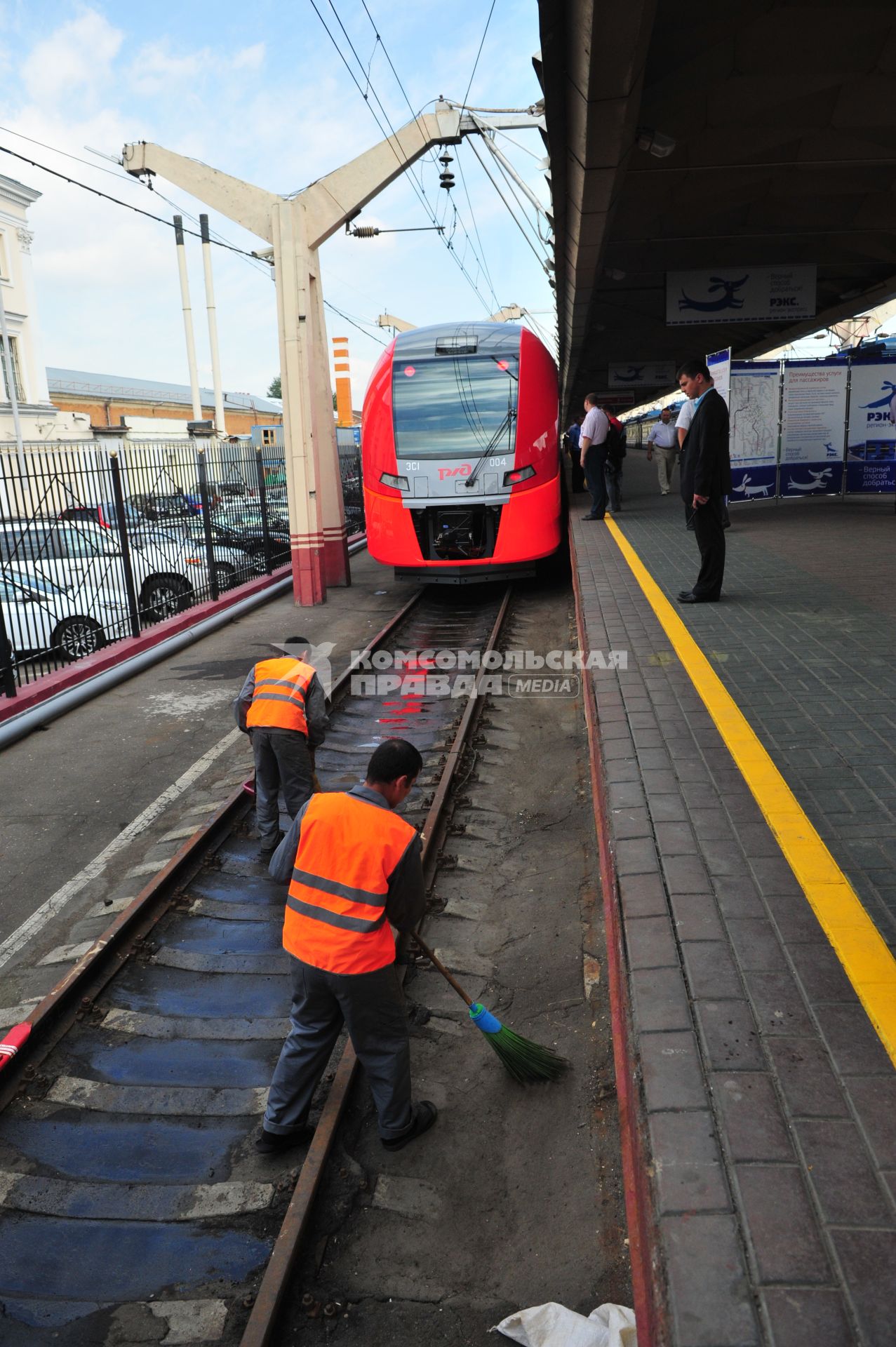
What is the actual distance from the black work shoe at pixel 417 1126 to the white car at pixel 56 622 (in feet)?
25.4

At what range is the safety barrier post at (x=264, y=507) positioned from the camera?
16188 millimetres

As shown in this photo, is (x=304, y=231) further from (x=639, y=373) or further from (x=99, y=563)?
(x=639, y=373)

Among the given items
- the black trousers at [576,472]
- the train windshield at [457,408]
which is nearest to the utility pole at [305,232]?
the train windshield at [457,408]

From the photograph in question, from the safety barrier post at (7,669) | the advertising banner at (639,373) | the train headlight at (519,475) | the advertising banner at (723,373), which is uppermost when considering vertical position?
the advertising banner at (639,373)

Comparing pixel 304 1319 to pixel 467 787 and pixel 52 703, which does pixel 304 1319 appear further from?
pixel 52 703

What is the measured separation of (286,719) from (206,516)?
359 inches

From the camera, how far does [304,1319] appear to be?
9.39ft

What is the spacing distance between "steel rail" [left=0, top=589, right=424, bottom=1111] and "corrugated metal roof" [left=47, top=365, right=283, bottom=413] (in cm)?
4911

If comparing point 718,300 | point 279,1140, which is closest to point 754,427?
point 718,300

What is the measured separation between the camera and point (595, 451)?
14.2 m

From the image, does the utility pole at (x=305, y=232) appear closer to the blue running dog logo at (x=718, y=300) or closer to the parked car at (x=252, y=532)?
the parked car at (x=252, y=532)

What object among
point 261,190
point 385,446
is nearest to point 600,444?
point 385,446

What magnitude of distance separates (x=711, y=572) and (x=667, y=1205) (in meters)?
6.56

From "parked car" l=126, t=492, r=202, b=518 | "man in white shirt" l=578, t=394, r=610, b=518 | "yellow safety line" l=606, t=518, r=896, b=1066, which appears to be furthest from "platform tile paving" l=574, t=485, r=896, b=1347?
"man in white shirt" l=578, t=394, r=610, b=518
